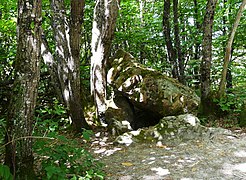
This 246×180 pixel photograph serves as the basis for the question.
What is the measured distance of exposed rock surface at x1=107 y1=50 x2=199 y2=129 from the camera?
5.84 meters

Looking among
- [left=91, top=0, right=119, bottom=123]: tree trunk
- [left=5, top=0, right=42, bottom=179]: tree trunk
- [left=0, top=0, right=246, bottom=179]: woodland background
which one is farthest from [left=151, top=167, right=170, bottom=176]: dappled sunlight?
[left=91, top=0, right=119, bottom=123]: tree trunk

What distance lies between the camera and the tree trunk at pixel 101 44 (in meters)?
5.84

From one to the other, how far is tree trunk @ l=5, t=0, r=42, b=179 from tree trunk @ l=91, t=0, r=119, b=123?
3428mm

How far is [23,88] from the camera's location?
2.57m

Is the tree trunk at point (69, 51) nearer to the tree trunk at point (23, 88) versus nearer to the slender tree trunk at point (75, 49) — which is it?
the slender tree trunk at point (75, 49)

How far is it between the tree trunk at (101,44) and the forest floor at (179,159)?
1.37 metres

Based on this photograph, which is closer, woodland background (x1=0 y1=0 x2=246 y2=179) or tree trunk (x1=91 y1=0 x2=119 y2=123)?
woodland background (x1=0 y1=0 x2=246 y2=179)

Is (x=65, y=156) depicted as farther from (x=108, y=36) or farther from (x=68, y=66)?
(x=108, y=36)

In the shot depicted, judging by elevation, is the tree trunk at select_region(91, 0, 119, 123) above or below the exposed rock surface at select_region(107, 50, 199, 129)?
above

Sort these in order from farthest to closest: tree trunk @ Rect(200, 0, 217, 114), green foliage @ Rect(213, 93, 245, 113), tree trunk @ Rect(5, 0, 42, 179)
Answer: tree trunk @ Rect(200, 0, 217, 114) < green foliage @ Rect(213, 93, 245, 113) < tree trunk @ Rect(5, 0, 42, 179)

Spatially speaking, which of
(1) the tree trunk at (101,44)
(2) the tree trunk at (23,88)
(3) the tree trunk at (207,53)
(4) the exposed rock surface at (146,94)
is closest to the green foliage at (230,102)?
(3) the tree trunk at (207,53)

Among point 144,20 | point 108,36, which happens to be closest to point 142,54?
point 144,20

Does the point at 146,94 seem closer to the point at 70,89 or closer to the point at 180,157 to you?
the point at 70,89

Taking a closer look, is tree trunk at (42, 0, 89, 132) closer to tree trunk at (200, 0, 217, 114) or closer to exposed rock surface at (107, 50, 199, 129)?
exposed rock surface at (107, 50, 199, 129)
